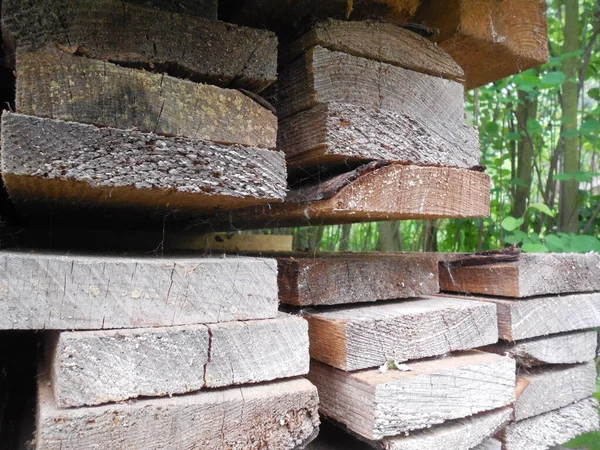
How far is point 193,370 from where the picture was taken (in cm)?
109

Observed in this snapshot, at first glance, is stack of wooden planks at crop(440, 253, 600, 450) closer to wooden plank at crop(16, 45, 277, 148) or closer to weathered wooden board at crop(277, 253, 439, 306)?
weathered wooden board at crop(277, 253, 439, 306)

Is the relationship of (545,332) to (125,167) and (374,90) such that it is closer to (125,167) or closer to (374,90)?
(374,90)

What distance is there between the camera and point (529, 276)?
5.99ft

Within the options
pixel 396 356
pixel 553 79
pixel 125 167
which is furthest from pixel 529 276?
pixel 553 79

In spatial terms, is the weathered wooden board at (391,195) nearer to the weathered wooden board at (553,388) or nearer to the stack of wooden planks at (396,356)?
the stack of wooden planks at (396,356)

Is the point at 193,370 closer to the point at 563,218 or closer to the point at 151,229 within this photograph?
the point at 151,229

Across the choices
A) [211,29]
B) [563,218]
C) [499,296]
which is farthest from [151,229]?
[563,218]

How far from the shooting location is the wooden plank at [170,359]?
0.99m

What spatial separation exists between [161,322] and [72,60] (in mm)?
594

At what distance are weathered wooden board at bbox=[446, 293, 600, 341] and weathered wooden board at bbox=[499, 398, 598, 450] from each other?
0.32 meters

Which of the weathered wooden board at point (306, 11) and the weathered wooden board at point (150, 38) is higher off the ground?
the weathered wooden board at point (306, 11)

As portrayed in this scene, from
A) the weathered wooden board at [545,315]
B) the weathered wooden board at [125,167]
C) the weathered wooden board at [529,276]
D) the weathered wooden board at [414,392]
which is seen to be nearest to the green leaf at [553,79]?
the weathered wooden board at [529,276]

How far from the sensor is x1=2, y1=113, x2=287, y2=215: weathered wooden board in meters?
0.99

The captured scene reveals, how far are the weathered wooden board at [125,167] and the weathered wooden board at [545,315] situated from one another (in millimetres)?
1018
